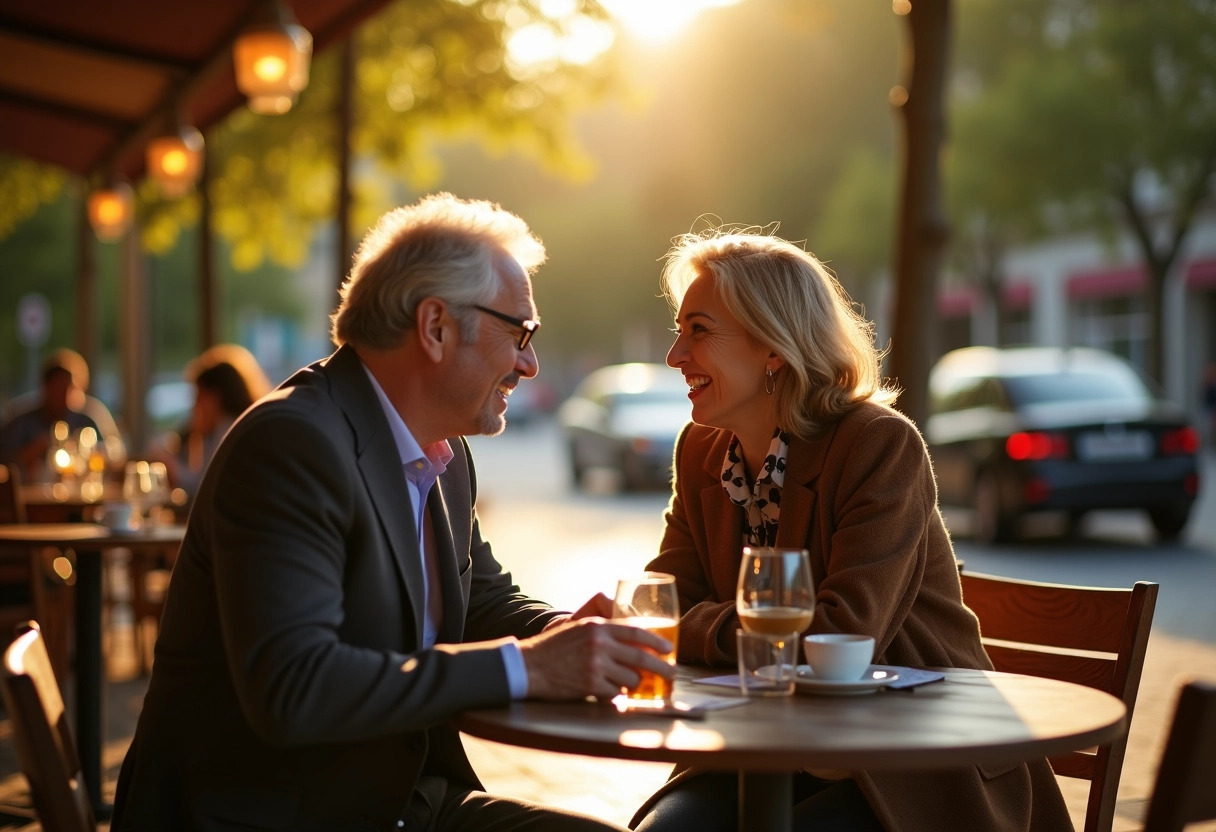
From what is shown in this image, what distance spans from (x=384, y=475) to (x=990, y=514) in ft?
38.0

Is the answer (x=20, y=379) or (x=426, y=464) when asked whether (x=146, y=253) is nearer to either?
(x=426, y=464)

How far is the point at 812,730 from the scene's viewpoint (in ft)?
8.02

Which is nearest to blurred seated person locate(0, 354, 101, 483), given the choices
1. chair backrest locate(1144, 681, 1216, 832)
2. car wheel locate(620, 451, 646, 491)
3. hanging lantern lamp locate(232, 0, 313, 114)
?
hanging lantern lamp locate(232, 0, 313, 114)

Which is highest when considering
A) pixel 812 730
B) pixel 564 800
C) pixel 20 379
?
pixel 20 379

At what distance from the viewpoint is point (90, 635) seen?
564 centimetres

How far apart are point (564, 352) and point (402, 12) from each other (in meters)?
55.0

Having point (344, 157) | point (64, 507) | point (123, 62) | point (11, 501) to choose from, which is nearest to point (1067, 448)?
point (344, 157)

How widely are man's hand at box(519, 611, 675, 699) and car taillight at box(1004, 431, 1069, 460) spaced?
1111 cm

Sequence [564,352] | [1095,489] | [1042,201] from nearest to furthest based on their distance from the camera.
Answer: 1. [1095,489]
2. [1042,201]
3. [564,352]

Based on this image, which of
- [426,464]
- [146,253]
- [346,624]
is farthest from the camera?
[146,253]

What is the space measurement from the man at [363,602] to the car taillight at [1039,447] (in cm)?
1071

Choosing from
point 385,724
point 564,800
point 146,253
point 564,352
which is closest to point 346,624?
point 385,724

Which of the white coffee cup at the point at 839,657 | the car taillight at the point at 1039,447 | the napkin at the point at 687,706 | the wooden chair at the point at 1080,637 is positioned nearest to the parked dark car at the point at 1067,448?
the car taillight at the point at 1039,447

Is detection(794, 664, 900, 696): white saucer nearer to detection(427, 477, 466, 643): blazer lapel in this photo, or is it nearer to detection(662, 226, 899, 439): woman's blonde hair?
detection(427, 477, 466, 643): blazer lapel
